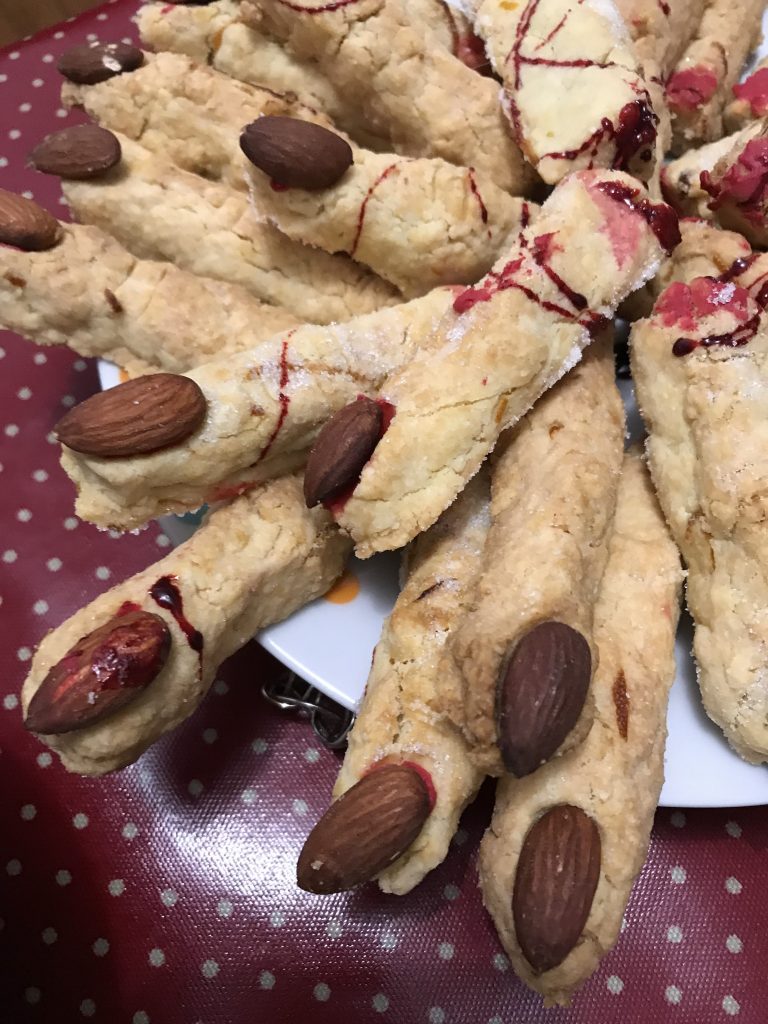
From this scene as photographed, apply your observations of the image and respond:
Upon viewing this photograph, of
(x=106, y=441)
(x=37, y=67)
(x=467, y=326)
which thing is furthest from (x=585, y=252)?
(x=37, y=67)

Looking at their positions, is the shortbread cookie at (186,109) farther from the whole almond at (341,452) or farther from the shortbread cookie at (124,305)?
the whole almond at (341,452)

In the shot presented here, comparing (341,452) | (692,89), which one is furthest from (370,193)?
(692,89)

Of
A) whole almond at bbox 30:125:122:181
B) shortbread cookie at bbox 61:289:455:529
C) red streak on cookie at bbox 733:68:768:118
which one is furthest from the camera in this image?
red streak on cookie at bbox 733:68:768:118

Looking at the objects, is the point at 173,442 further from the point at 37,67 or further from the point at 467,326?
the point at 37,67

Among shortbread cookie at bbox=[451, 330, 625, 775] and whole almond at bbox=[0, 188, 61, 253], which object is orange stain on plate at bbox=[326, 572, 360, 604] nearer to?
shortbread cookie at bbox=[451, 330, 625, 775]

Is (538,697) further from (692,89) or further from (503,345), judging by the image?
(692,89)

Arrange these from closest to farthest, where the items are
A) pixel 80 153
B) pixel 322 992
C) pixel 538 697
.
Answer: pixel 538 697
pixel 322 992
pixel 80 153

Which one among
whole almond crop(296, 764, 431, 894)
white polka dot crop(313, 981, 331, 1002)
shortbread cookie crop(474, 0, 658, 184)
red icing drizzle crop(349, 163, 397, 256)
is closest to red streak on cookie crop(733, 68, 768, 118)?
shortbread cookie crop(474, 0, 658, 184)
